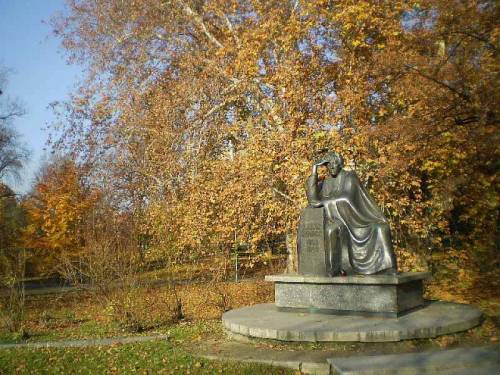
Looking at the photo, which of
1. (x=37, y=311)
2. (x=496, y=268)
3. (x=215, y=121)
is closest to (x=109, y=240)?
(x=37, y=311)

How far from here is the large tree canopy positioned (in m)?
12.5

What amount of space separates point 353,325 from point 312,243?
1.85 m

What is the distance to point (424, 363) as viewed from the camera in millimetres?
6109

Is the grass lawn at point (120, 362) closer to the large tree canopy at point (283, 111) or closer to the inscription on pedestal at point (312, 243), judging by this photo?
the inscription on pedestal at point (312, 243)

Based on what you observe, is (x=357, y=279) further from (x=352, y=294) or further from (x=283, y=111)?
(x=283, y=111)

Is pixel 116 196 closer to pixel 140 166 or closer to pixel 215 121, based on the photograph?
pixel 140 166

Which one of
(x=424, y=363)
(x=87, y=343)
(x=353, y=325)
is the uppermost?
(x=353, y=325)

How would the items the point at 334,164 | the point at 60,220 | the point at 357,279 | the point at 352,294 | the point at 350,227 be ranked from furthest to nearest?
1. the point at 60,220
2. the point at 334,164
3. the point at 350,227
4. the point at 352,294
5. the point at 357,279

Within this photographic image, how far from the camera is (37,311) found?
16.8 m

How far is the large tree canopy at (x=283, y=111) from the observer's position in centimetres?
1250

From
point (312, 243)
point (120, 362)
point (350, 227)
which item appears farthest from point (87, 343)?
point (350, 227)

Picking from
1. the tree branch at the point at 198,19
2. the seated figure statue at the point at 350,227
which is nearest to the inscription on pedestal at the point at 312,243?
the seated figure statue at the point at 350,227

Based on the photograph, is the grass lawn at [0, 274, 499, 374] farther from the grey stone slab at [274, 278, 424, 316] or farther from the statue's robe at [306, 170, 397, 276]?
the statue's robe at [306, 170, 397, 276]

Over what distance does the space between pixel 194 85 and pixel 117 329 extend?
33.8 feet
